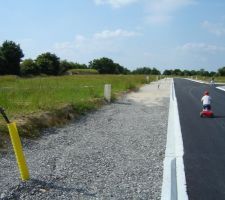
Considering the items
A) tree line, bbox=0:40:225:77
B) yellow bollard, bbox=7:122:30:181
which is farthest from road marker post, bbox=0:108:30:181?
tree line, bbox=0:40:225:77

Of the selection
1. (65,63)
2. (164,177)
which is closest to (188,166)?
(164,177)

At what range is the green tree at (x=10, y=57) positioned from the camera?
77500 mm

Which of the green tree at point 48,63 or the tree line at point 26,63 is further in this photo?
the green tree at point 48,63

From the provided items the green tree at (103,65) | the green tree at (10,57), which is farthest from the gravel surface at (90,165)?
the green tree at (103,65)

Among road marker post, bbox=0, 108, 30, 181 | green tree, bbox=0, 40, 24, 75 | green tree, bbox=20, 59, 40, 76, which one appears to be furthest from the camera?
green tree, bbox=20, 59, 40, 76

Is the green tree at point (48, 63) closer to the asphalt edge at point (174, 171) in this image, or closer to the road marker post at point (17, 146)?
the asphalt edge at point (174, 171)

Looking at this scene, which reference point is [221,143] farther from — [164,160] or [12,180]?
[12,180]

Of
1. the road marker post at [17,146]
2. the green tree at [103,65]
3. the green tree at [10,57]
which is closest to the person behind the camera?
the road marker post at [17,146]

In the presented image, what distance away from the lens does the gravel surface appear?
643 cm

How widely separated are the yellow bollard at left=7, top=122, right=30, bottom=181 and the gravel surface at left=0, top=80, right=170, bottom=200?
0.47ft

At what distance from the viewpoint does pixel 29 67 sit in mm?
86875

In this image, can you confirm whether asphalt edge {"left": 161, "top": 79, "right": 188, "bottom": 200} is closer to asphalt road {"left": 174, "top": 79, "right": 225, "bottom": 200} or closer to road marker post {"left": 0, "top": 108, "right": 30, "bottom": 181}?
asphalt road {"left": 174, "top": 79, "right": 225, "bottom": 200}

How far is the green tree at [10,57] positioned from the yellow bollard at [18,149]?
7207 centimetres

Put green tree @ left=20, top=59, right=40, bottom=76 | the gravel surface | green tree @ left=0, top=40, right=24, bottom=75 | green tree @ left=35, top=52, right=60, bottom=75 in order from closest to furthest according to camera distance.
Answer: the gravel surface, green tree @ left=0, top=40, right=24, bottom=75, green tree @ left=20, top=59, right=40, bottom=76, green tree @ left=35, top=52, right=60, bottom=75
